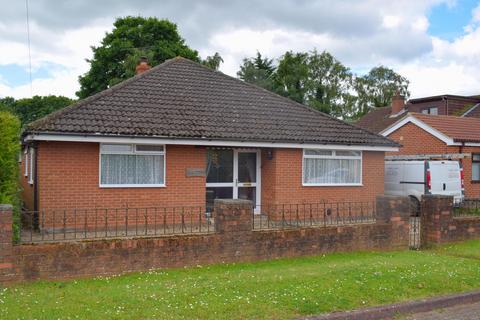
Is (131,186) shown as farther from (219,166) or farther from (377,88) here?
(377,88)

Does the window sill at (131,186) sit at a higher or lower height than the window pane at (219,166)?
lower

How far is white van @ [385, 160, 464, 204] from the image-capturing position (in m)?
17.4

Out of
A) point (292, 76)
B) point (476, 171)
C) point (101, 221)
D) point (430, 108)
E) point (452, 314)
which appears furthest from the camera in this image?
point (292, 76)

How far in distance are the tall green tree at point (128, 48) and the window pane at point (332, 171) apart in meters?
21.4

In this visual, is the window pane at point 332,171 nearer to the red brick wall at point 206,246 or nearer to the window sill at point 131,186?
the red brick wall at point 206,246

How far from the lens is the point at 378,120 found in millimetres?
37219

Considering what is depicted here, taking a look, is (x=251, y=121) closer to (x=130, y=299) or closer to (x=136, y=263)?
(x=136, y=263)

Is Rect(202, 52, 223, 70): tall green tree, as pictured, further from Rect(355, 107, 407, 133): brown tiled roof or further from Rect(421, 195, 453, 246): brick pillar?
Rect(421, 195, 453, 246): brick pillar

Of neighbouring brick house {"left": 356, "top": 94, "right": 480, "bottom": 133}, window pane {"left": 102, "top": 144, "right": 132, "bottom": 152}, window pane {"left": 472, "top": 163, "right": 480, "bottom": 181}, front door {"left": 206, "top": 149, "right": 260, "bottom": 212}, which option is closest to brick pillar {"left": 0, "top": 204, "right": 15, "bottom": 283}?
window pane {"left": 102, "top": 144, "right": 132, "bottom": 152}

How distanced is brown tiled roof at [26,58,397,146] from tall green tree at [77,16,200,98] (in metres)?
18.8

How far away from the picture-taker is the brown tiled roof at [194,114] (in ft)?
41.7

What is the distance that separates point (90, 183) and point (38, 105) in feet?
155

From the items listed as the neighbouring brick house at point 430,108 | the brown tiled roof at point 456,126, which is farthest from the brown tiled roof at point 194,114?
the neighbouring brick house at point 430,108

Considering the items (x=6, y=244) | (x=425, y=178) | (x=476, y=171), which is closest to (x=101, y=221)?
(x=6, y=244)
